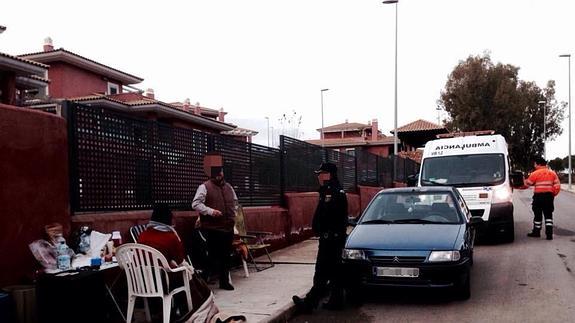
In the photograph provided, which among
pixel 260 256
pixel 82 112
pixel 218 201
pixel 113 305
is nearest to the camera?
pixel 113 305

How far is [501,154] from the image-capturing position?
12.6 meters

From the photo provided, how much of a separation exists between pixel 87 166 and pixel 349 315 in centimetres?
346

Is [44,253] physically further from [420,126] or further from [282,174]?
[420,126]

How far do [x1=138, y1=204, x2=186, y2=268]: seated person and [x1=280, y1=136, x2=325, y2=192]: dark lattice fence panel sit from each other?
670 cm

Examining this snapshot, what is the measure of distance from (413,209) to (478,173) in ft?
16.9

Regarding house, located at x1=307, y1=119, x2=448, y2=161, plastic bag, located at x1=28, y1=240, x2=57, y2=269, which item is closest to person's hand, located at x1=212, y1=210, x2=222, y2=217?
plastic bag, located at x1=28, y1=240, x2=57, y2=269

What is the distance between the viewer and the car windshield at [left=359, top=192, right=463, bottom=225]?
7637 mm

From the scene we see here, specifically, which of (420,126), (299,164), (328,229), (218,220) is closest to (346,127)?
(420,126)

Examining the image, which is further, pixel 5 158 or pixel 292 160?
pixel 292 160

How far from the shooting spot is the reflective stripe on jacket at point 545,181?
12002mm

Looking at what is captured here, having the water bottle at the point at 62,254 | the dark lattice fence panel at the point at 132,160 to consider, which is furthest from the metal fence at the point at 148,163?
the water bottle at the point at 62,254

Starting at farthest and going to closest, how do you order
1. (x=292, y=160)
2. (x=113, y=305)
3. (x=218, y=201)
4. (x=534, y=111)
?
(x=534, y=111) < (x=292, y=160) < (x=218, y=201) < (x=113, y=305)

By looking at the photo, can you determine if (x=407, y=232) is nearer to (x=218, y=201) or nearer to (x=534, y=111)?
(x=218, y=201)

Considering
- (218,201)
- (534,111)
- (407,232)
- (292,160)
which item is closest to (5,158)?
(218,201)
